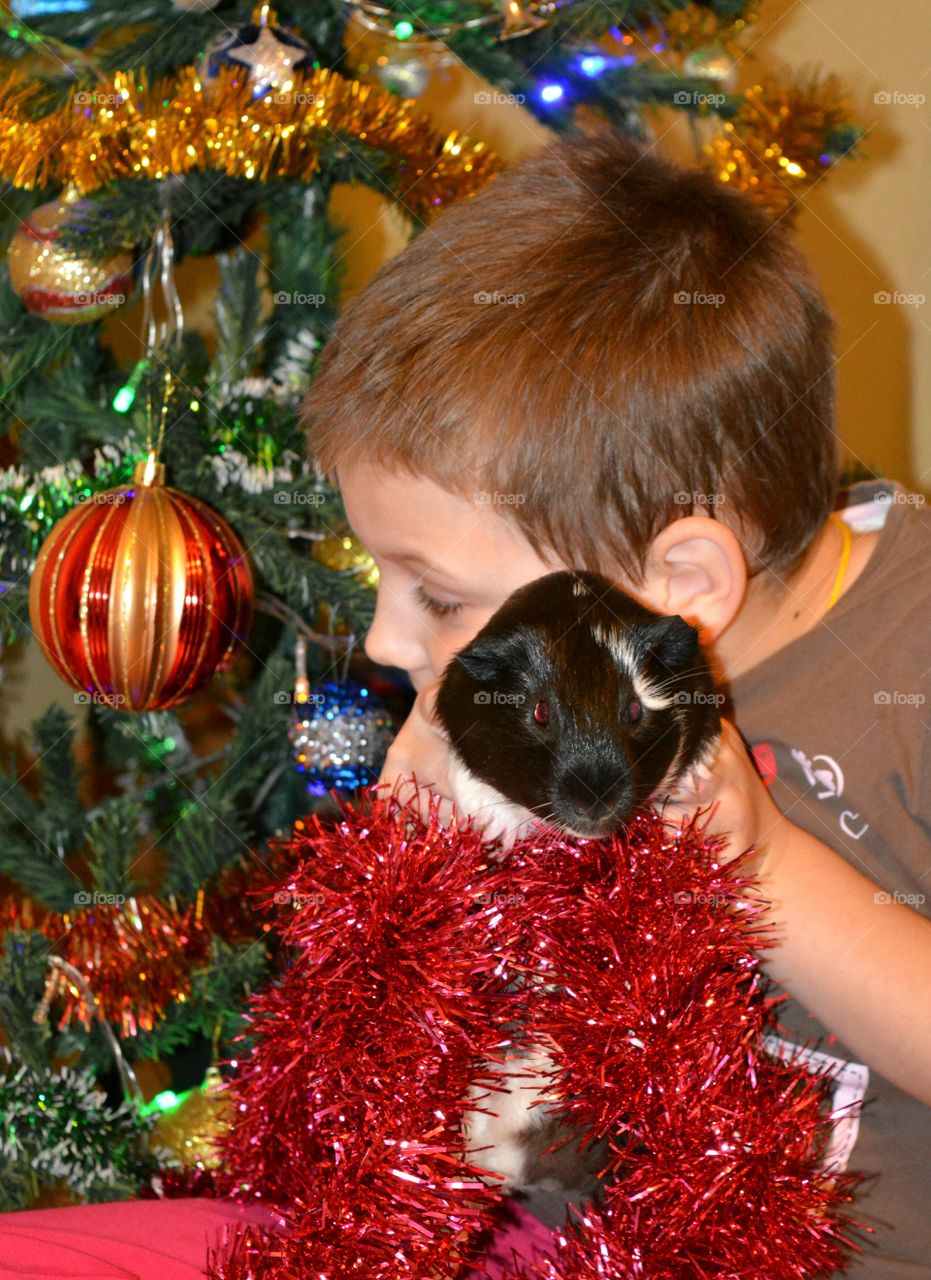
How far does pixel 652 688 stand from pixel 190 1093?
934 millimetres

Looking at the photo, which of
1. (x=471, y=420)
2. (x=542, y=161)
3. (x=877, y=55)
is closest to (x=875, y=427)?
(x=877, y=55)

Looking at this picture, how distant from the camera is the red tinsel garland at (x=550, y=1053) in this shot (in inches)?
25.4

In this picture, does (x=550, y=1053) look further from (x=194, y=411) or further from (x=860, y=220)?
(x=860, y=220)

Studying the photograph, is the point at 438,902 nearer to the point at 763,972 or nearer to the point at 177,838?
the point at 763,972

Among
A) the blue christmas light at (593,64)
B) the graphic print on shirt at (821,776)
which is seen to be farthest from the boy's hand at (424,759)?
the blue christmas light at (593,64)

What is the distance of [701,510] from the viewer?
3.16 feet

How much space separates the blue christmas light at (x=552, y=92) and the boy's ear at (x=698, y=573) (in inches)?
28.4

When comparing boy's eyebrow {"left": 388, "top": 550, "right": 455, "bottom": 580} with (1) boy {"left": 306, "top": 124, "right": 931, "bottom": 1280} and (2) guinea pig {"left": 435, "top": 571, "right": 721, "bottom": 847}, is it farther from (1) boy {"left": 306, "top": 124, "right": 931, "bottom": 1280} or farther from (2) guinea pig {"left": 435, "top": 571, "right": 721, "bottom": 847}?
(2) guinea pig {"left": 435, "top": 571, "right": 721, "bottom": 847}

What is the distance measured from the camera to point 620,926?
683 millimetres

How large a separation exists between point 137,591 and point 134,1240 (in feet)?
2.02

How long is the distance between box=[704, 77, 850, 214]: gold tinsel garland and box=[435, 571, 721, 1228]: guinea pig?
798 millimetres

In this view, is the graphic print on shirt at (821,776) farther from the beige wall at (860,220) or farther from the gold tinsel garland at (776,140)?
the beige wall at (860,220)

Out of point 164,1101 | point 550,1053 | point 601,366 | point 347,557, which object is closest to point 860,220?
point 347,557

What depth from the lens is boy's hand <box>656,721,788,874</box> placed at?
0.82 meters
